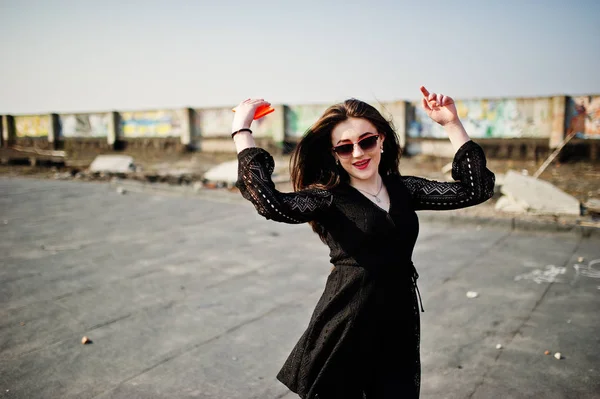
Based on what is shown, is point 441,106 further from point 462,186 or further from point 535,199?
point 535,199

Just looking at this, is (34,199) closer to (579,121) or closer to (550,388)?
(550,388)

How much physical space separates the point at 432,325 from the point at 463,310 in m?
0.52

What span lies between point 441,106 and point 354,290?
1.01 metres

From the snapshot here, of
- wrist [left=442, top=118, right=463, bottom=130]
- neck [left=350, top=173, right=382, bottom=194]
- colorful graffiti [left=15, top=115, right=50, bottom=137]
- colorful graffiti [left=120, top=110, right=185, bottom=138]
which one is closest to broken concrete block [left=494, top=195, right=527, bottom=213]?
wrist [left=442, top=118, right=463, bottom=130]

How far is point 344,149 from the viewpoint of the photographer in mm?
2289

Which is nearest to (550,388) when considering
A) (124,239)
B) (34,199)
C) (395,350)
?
(395,350)

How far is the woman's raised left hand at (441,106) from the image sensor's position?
244cm

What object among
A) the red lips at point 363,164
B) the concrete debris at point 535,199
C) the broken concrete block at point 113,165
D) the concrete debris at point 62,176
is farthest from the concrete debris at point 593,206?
the broken concrete block at point 113,165

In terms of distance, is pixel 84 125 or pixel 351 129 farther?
pixel 84 125

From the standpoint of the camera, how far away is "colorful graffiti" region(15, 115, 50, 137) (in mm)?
33066

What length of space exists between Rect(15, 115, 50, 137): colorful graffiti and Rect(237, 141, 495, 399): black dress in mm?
35005

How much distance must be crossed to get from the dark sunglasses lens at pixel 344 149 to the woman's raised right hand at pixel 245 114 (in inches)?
16.2

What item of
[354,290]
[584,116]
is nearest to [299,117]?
[584,116]

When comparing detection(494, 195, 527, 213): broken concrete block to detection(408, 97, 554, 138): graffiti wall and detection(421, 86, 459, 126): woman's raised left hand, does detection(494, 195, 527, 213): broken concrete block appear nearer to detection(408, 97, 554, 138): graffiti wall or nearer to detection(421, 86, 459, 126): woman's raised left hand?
detection(421, 86, 459, 126): woman's raised left hand
